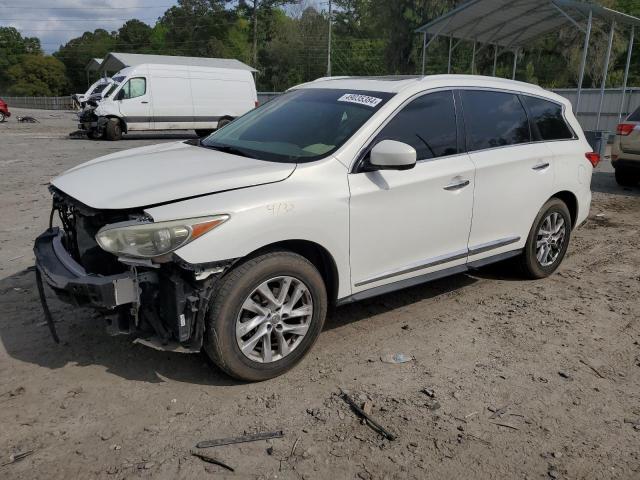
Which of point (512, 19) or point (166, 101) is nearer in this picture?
point (512, 19)

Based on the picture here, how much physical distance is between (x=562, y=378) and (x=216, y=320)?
7.20 ft

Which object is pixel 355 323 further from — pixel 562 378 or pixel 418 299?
pixel 562 378

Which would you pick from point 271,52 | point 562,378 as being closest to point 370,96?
point 562,378

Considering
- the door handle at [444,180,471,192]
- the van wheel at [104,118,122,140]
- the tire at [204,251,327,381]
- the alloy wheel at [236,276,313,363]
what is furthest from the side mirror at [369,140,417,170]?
the van wheel at [104,118,122,140]

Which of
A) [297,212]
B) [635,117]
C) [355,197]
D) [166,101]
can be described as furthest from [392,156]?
[166,101]

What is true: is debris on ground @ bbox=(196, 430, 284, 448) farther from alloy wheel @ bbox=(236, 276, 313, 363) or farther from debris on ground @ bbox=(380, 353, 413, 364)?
debris on ground @ bbox=(380, 353, 413, 364)

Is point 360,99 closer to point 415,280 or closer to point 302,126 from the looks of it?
point 302,126

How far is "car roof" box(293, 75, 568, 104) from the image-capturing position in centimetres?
407

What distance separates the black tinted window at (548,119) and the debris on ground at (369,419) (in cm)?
318

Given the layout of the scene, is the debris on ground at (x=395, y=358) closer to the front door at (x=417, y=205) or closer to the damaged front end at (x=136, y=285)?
the front door at (x=417, y=205)

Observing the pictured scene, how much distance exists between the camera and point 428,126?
13.5 ft

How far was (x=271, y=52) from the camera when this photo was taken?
66312mm

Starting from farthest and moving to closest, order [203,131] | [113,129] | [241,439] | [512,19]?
[203,131]
[113,129]
[512,19]
[241,439]

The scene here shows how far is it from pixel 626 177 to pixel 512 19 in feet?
27.7
